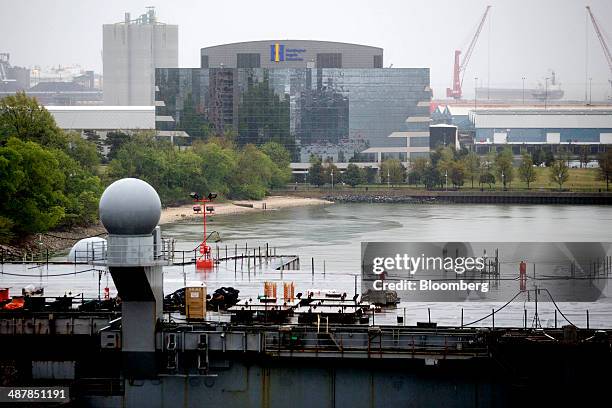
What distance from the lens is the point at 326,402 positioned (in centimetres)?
3541

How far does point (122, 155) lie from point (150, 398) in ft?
455

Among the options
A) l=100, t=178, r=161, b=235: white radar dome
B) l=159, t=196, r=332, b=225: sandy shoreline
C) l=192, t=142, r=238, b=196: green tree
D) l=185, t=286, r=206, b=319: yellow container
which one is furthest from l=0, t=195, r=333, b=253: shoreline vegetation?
l=100, t=178, r=161, b=235: white radar dome

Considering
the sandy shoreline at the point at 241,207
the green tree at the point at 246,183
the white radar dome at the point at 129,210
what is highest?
the white radar dome at the point at 129,210

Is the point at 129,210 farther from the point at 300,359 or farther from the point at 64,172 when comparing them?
the point at 64,172

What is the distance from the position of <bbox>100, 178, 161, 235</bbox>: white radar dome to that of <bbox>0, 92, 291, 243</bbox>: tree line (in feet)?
198

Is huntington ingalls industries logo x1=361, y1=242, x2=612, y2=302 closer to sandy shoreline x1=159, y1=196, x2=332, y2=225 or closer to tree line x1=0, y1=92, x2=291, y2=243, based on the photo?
tree line x1=0, y1=92, x2=291, y2=243

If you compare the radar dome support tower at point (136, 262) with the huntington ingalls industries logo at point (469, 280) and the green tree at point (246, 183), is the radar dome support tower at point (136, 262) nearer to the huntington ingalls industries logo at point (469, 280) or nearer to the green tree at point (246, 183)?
the huntington ingalls industries logo at point (469, 280)

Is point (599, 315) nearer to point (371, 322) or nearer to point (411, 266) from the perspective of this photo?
point (371, 322)

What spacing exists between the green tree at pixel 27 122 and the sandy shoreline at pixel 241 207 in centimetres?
2138

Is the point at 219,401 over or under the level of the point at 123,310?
under

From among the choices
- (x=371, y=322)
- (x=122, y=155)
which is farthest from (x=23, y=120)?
(x=371, y=322)

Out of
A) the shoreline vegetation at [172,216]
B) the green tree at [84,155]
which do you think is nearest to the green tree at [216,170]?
the shoreline vegetation at [172,216]

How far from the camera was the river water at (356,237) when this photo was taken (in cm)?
4350

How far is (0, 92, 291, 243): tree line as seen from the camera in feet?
328
